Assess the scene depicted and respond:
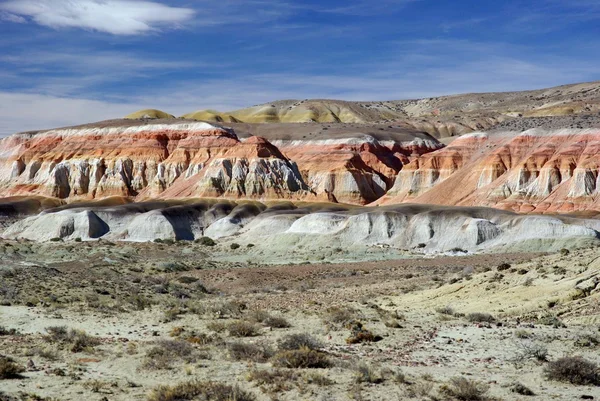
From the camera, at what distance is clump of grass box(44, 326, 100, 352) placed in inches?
690

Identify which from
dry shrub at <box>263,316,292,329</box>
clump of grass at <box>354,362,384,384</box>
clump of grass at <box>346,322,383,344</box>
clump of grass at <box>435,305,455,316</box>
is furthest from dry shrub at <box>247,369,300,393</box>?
clump of grass at <box>435,305,455,316</box>

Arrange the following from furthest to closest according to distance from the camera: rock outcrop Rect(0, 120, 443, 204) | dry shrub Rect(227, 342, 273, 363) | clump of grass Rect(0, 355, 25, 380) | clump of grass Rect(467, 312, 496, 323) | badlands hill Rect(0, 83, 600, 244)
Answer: rock outcrop Rect(0, 120, 443, 204) < badlands hill Rect(0, 83, 600, 244) < clump of grass Rect(467, 312, 496, 323) < dry shrub Rect(227, 342, 273, 363) < clump of grass Rect(0, 355, 25, 380)

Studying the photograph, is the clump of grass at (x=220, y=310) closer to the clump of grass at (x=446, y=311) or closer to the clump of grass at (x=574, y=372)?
the clump of grass at (x=446, y=311)

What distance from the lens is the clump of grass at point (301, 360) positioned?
1539 cm

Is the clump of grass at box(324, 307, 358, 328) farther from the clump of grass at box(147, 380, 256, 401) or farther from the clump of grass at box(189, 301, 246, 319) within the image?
the clump of grass at box(147, 380, 256, 401)

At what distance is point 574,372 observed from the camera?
14.3 metres

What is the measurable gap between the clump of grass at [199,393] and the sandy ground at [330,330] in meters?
0.52

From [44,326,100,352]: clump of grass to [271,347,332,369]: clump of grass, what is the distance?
500 centimetres

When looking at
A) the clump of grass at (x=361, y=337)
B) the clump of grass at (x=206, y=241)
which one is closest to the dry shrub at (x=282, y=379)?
the clump of grass at (x=361, y=337)

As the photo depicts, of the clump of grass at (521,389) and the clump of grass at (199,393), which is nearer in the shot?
the clump of grass at (199,393)

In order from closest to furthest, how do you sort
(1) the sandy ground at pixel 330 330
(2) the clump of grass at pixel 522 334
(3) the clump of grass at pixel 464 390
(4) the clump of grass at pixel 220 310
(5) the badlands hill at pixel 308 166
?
(3) the clump of grass at pixel 464 390
(1) the sandy ground at pixel 330 330
(2) the clump of grass at pixel 522 334
(4) the clump of grass at pixel 220 310
(5) the badlands hill at pixel 308 166

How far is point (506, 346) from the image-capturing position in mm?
17594

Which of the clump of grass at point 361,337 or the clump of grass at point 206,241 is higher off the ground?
the clump of grass at point 361,337

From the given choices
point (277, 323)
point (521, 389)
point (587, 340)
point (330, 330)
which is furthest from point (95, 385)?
point (587, 340)
